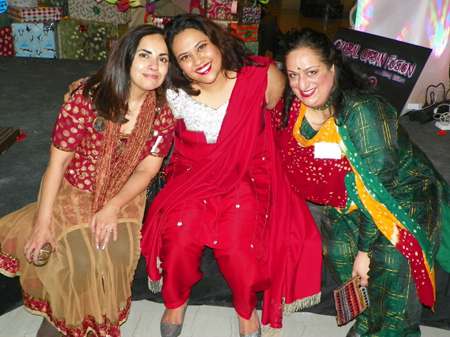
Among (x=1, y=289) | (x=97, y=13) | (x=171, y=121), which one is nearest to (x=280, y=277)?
(x=171, y=121)

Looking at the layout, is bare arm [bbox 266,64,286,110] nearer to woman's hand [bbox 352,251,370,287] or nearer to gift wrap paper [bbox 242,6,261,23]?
woman's hand [bbox 352,251,370,287]

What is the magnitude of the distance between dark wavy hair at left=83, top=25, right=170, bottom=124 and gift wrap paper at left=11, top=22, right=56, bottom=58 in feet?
12.2

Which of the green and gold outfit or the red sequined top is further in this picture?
the red sequined top

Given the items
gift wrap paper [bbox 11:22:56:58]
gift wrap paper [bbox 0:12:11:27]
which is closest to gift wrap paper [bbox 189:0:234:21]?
gift wrap paper [bbox 11:22:56:58]

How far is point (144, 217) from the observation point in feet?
8.12

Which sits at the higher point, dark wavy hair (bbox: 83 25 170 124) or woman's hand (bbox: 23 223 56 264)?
dark wavy hair (bbox: 83 25 170 124)

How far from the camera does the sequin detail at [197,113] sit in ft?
7.83

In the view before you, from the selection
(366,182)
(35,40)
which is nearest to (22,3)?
(35,40)

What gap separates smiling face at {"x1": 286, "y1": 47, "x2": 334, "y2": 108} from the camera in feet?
6.59

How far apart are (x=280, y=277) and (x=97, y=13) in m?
4.16

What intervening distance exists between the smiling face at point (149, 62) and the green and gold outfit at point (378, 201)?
61cm

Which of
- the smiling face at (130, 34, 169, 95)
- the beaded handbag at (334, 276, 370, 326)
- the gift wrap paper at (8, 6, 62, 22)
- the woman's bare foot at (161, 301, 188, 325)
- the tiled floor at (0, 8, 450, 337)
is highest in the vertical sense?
the smiling face at (130, 34, 169, 95)

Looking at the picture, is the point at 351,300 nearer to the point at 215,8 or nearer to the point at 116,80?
the point at 116,80

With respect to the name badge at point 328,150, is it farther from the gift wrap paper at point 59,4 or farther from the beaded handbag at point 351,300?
the gift wrap paper at point 59,4
